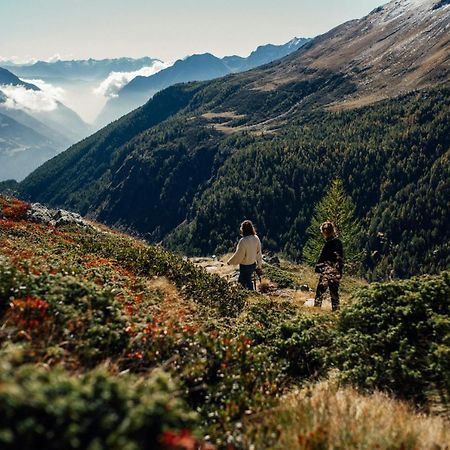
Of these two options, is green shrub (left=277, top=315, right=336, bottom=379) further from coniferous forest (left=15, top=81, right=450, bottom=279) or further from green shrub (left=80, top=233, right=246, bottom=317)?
coniferous forest (left=15, top=81, right=450, bottom=279)

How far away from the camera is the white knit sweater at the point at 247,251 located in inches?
632

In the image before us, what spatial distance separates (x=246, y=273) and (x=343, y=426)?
12.1 m

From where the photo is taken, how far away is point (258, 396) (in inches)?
227

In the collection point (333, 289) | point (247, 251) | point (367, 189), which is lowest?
point (333, 289)

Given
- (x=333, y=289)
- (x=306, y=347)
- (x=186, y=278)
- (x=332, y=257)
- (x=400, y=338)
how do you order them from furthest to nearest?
1. (x=186, y=278)
2. (x=332, y=257)
3. (x=333, y=289)
4. (x=306, y=347)
5. (x=400, y=338)

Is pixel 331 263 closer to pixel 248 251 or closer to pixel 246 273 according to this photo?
pixel 248 251

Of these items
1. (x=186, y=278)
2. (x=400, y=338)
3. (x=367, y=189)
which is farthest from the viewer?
(x=367, y=189)

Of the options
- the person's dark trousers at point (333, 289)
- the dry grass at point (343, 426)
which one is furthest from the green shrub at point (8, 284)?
the person's dark trousers at point (333, 289)

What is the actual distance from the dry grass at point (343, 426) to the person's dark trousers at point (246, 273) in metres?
10.8

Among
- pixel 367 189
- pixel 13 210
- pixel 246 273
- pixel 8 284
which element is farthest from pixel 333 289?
pixel 367 189

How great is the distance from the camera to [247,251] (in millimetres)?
16203

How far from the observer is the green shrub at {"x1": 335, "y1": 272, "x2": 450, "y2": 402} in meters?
6.48

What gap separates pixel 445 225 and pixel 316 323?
475 ft

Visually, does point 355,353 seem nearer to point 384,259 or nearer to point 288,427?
point 288,427
